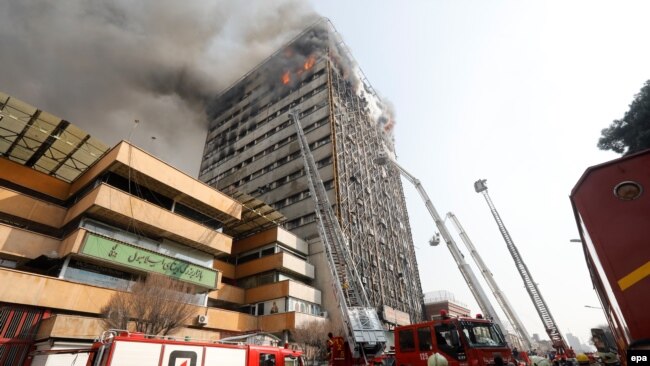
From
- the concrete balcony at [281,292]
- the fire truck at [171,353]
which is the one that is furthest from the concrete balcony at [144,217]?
the fire truck at [171,353]

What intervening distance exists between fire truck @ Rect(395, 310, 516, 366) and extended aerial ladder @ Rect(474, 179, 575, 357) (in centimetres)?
1746

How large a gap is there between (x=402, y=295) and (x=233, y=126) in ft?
144

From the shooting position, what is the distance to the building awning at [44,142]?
19092 mm

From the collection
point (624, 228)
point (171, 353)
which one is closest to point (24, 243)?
point (171, 353)

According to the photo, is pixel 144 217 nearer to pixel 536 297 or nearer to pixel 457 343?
pixel 457 343

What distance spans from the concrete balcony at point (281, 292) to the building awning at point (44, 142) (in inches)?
665

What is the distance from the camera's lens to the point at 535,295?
2512 cm

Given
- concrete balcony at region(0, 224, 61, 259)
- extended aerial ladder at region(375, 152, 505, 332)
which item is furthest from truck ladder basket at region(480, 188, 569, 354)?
concrete balcony at region(0, 224, 61, 259)

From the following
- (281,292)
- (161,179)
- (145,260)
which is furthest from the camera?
(281,292)

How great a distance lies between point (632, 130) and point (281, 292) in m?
27.0

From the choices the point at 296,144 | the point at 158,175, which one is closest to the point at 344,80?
the point at 296,144

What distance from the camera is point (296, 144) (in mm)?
46312

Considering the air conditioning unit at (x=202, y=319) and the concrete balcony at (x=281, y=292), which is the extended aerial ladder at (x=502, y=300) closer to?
the concrete balcony at (x=281, y=292)

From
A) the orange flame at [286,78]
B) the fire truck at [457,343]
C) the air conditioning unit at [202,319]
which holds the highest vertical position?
the orange flame at [286,78]
